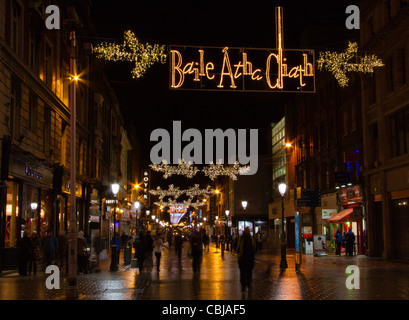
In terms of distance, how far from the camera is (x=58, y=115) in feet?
106

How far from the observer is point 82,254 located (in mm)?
23672

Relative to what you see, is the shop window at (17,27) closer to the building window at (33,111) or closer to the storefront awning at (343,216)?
the building window at (33,111)

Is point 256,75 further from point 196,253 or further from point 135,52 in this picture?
point 196,253

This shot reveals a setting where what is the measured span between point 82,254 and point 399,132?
18894 mm

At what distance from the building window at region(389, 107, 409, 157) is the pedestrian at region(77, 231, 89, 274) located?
59.2 feet

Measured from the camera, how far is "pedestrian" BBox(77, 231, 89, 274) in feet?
77.0

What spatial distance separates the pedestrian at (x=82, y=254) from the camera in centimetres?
2347

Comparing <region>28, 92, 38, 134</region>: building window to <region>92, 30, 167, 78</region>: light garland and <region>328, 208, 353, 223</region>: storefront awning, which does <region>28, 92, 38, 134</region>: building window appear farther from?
<region>328, 208, 353, 223</region>: storefront awning

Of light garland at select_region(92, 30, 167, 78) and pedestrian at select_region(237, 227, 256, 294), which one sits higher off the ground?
light garland at select_region(92, 30, 167, 78)

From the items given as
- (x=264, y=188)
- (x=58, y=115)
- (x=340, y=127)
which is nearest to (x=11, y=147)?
(x=58, y=115)

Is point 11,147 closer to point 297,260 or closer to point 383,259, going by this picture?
point 297,260

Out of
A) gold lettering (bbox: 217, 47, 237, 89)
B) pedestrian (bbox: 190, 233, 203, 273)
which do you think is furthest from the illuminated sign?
pedestrian (bbox: 190, 233, 203, 273)

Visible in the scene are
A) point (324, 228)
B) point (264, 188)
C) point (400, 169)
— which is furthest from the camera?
point (264, 188)
